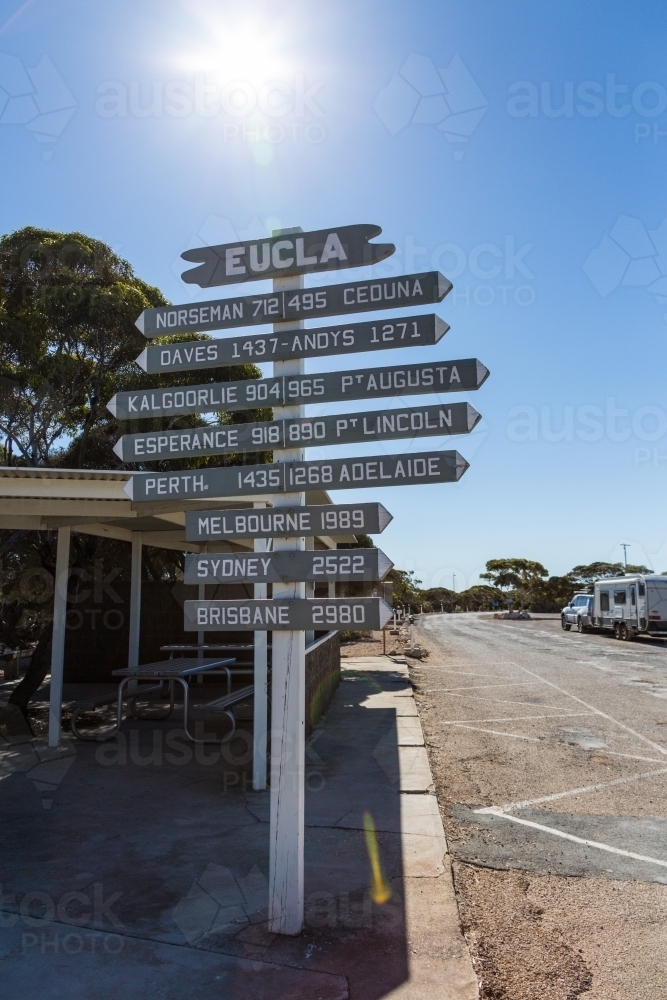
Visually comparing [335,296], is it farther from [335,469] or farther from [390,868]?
[390,868]

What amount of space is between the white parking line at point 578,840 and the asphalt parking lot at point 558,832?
0.05 feet

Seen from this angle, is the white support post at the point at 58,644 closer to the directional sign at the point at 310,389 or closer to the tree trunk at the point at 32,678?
the tree trunk at the point at 32,678

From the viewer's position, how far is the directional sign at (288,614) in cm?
361

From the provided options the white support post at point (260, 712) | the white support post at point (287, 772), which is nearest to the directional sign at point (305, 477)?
the white support post at point (287, 772)

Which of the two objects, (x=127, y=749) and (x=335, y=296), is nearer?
(x=335, y=296)

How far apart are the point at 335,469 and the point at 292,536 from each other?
42cm

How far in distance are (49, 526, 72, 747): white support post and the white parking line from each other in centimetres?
481

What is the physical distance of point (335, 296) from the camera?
400cm

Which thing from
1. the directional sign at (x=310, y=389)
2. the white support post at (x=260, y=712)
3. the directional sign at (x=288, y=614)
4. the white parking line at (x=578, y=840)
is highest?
the directional sign at (x=310, y=389)

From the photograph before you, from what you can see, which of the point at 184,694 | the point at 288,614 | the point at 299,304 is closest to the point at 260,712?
the point at 184,694

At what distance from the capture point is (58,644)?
8164 mm

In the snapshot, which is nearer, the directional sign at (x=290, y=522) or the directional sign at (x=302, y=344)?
the directional sign at (x=290, y=522)

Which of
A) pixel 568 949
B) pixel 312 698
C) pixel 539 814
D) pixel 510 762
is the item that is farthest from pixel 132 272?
pixel 568 949

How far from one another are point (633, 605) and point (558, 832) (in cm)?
2175
